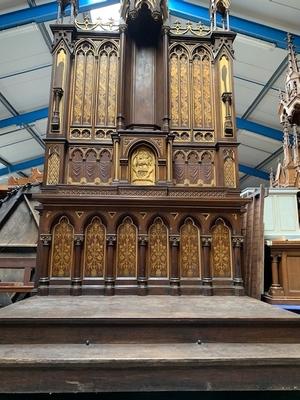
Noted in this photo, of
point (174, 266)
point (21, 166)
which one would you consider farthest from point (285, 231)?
point (21, 166)

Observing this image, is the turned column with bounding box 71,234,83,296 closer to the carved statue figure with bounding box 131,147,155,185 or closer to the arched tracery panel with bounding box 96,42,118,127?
the carved statue figure with bounding box 131,147,155,185

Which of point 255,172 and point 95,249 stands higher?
point 255,172

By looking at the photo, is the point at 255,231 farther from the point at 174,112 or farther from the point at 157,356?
the point at 157,356

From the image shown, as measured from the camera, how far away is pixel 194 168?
338 centimetres

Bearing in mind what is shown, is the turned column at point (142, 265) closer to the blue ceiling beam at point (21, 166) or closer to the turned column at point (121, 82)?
the turned column at point (121, 82)

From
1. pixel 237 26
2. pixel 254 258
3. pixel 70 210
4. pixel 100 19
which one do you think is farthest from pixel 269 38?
pixel 70 210

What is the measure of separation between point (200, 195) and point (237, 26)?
4999mm

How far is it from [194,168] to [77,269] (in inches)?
64.5

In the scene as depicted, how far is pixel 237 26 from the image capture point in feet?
21.0

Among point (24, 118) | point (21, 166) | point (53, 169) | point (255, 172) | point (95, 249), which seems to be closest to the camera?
point (95, 249)

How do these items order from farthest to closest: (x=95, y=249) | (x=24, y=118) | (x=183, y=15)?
(x=24, y=118) → (x=183, y=15) → (x=95, y=249)

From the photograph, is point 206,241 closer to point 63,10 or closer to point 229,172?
point 229,172

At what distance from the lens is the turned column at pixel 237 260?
294 centimetres

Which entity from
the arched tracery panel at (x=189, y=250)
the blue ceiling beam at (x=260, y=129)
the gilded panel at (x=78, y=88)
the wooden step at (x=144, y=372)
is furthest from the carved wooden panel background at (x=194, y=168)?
the blue ceiling beam at (x=260, y=129)
